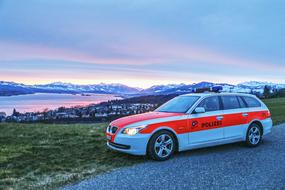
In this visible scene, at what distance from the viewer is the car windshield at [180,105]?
7643 mm

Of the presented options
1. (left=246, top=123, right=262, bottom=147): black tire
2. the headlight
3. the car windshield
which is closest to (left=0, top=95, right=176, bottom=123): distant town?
the car windshield

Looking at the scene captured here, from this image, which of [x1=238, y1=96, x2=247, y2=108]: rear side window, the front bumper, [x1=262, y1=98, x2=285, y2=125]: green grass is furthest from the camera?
[x1=262, y1=98, x2=285, y2=125]: green grass

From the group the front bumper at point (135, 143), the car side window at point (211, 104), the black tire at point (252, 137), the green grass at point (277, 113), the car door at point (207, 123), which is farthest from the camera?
the green grass at point (277, 113)

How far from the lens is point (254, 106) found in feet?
28.9

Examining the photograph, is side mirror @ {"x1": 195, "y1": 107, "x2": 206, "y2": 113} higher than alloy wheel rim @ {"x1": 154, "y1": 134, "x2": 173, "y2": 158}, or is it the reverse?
side mirror @ {"x1": 195, "y1": 107, "x2": 206, "y2": 113}

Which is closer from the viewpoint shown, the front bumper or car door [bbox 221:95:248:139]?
the front bumper

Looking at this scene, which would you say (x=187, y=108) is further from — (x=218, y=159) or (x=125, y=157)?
(x=125, y=157)

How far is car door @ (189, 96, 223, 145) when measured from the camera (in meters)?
7.27

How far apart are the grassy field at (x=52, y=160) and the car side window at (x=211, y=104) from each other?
2259mm

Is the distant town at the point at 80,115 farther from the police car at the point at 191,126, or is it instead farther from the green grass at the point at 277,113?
the police car at the point at 191,126

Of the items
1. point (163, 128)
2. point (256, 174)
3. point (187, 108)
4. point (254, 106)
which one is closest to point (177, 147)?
point (163, 128)

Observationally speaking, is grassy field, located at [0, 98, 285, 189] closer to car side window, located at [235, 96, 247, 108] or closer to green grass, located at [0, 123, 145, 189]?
green grass, located at [0, 123, 145, 189]

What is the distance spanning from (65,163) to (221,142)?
162 inches

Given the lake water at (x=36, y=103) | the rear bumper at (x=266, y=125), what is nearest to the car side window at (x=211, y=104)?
the rear bumper at (x=266, y=125)
